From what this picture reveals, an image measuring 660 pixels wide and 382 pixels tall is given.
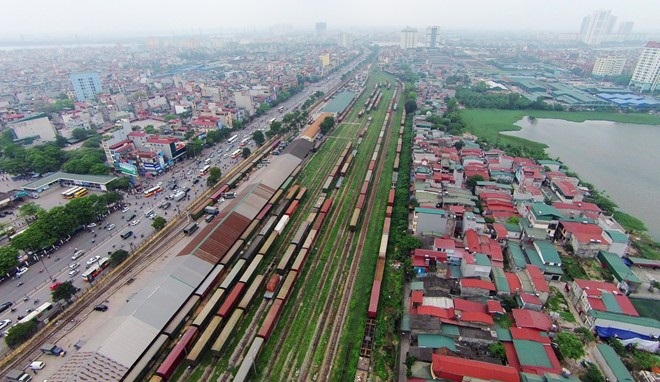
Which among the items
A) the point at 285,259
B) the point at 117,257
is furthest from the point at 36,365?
the point at 285,259

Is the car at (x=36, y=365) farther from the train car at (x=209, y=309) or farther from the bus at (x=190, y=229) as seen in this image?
the bus at (x=190, y=229)

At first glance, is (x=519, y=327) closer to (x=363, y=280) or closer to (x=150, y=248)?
(x=363, y=280)

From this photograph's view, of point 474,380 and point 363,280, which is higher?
point 474,380

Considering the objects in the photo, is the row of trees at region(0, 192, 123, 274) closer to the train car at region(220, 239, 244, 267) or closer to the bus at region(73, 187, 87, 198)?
the bus at region(73, 187, 87, 198)

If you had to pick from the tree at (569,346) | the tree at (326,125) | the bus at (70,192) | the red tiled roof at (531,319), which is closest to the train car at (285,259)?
the red tiled roof at (531,319)

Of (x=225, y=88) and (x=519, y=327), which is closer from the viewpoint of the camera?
(x=519, y=327)

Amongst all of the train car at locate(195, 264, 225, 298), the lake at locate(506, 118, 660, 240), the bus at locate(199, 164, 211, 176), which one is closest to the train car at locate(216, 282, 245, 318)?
the train car at locate(195, 264, 225, 298)

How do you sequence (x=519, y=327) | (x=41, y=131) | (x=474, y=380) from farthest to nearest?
1. (x=41, y=131)
2. (x=519, y=327)
3. (x=474, y=380)

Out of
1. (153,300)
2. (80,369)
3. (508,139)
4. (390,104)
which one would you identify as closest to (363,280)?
(153,300)

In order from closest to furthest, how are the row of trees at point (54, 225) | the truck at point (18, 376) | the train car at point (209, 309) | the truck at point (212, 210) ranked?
the truck at point (18, 376) < the train car at point (209, 309) < the row of trees at point (54, 225) < the truck at point (212, 210)
